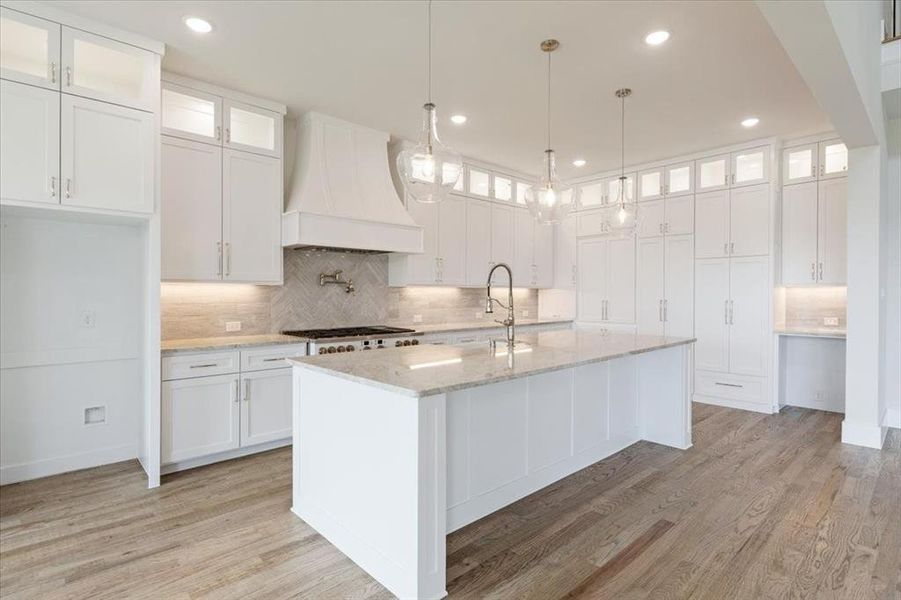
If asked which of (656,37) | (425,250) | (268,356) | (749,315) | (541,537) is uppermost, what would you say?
(656,37)

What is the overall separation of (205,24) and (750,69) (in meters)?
3.67

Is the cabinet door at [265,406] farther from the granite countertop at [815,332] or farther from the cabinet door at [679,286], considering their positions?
the granite countertop at [815,332]

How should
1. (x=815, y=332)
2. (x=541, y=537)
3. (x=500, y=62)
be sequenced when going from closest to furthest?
(x=541, y=537) < (x=500, y=62) < (x=815, y=332)

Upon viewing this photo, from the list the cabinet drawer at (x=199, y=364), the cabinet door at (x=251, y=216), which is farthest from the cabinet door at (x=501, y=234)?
the cabinet drawer at (x=199, y=364)

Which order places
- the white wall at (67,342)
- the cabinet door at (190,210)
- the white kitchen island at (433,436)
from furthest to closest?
the cabinet door at (190,210) → the white wall at (67,342) → the white kitchen island at (433,436)

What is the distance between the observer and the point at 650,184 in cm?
598

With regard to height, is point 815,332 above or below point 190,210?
below

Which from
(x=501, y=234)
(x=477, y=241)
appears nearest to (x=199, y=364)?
(x=477, y=241)

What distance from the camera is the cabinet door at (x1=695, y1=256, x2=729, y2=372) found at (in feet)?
17.5

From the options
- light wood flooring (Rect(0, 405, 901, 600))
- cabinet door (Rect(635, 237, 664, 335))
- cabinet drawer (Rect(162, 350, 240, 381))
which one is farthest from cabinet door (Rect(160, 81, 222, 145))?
cabinet door (Rect(635, 237, 664, 335))

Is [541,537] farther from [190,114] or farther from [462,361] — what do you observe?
[190,114]

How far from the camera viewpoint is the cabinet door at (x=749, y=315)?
Answer: 5062mm

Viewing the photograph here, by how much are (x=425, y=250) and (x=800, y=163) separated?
4115 millimetres

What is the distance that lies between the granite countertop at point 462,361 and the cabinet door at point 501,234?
2607mm
